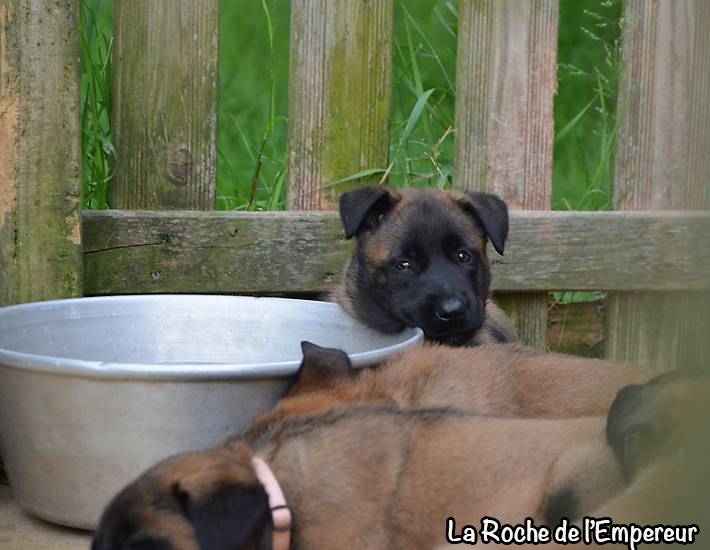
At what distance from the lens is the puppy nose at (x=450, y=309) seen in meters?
4.10

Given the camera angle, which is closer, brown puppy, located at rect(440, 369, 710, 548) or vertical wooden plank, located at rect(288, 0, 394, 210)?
brown puppy, located at rect(440, 369, 710, 548)

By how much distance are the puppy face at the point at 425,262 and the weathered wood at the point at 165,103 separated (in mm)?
599

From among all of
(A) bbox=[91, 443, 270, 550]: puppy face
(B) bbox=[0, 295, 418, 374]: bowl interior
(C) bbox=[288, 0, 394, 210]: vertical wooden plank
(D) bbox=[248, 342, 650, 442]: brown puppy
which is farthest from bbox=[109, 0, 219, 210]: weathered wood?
(A) bbox=[91, 443, 270, 550]: puppy face

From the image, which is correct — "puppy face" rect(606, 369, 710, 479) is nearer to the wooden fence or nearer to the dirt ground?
the wooden fence

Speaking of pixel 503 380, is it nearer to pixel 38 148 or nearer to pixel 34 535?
pixel 34 535

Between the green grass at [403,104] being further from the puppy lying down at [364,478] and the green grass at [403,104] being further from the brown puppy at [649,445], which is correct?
the brown puppy at [649,445]

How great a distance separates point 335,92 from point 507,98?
626 mm

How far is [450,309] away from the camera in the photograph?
13.4 ft

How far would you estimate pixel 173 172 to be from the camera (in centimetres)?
414

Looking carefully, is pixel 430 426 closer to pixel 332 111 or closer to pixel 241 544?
pixel 241 544

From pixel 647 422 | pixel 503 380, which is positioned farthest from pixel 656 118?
pixel 647 422

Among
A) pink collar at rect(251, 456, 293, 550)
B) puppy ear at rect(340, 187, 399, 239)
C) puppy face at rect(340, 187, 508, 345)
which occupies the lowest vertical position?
pink collar at rect(251, 456, 293, 550)

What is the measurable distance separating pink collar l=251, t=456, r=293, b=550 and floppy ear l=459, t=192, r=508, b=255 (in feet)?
5.74

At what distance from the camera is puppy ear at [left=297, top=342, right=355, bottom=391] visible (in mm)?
3053
